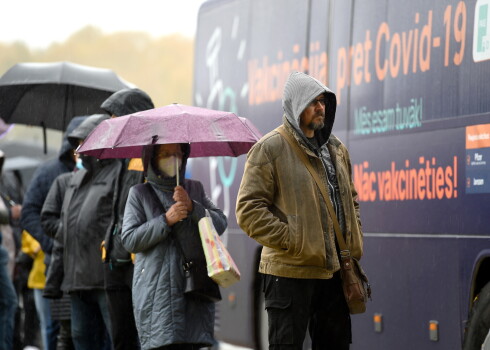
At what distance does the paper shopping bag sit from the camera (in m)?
6.36

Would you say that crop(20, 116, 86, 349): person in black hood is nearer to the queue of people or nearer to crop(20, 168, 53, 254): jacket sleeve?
crop(20, 168, 53, 254): jacket sleeve

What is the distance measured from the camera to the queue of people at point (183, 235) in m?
6.04

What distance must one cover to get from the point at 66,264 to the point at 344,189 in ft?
8.52

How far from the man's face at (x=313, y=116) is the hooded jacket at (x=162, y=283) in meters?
0.90

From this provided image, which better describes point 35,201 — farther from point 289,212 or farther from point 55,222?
point 289,212

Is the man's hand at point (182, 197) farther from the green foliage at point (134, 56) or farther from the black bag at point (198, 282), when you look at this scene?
the green foliage at point (134, 56)

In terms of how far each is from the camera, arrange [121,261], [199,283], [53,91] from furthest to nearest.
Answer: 1. [53,91]
2. [121,261]
3. [199,283]

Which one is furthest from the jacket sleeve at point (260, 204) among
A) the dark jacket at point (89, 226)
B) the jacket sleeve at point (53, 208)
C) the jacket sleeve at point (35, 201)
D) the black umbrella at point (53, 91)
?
the black umbrella at point (53, 91)

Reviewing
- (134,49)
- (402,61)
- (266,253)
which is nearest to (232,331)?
(402,61)

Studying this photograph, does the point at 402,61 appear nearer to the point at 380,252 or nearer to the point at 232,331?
the point at 380,252

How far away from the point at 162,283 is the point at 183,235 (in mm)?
291

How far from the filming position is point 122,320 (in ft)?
24.3

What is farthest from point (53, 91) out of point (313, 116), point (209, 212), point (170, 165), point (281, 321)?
point (281, 321)

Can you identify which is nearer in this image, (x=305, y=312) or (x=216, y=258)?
(x=305, y=312)
